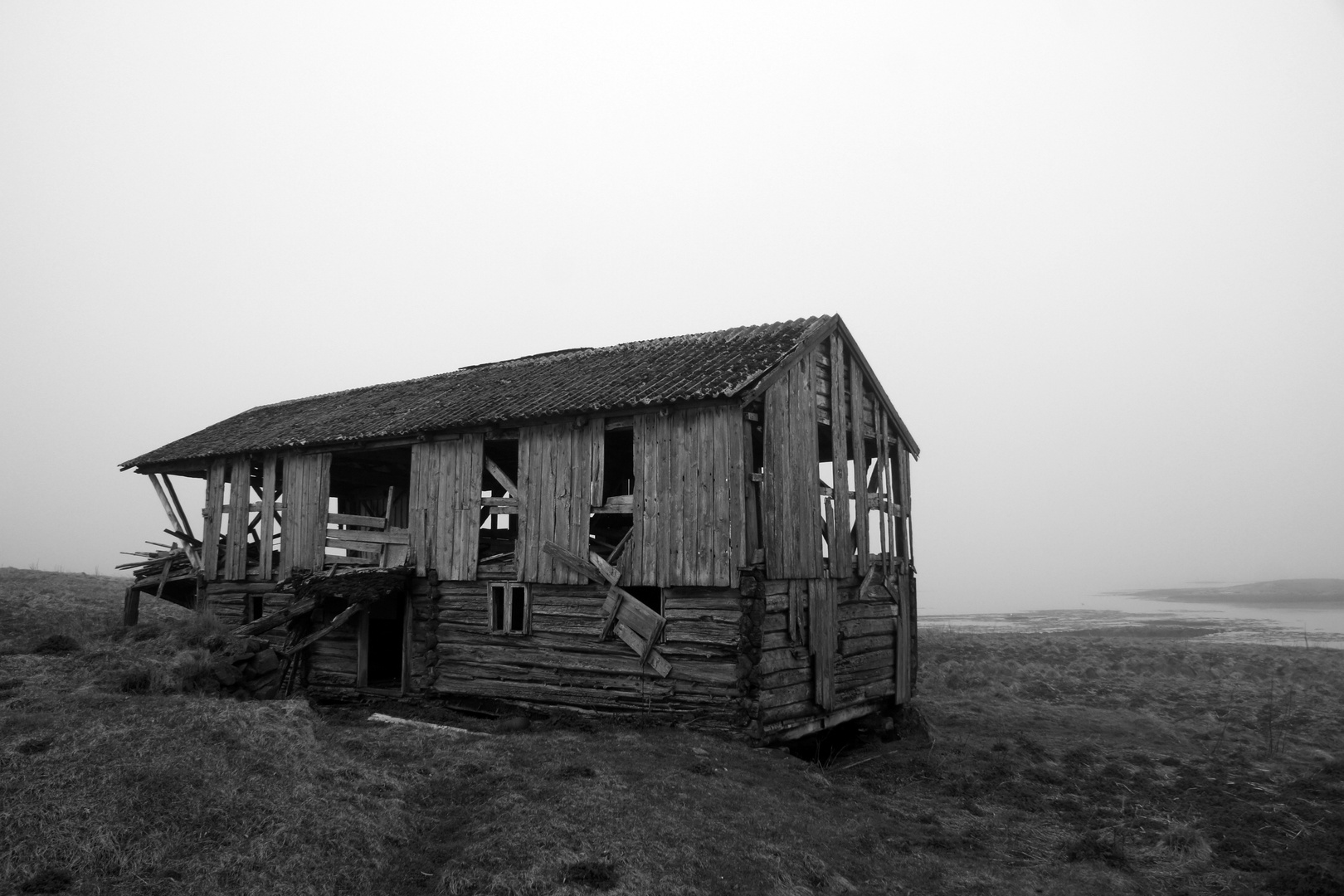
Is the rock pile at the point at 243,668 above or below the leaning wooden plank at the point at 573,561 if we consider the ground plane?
below

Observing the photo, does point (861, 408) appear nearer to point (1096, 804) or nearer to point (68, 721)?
point (1096, 804)

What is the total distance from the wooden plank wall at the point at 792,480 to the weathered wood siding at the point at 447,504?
642 centimetres

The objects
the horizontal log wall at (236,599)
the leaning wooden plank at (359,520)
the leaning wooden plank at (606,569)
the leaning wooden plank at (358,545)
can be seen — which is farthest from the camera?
the horizontal log wall at (236,599)

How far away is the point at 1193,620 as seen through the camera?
173 feet

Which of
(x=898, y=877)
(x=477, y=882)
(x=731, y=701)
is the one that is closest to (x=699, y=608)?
(x=731, y=701)

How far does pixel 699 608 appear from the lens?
1441 centimetres

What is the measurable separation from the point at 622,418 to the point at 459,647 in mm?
6221

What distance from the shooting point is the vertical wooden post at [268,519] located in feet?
68.7

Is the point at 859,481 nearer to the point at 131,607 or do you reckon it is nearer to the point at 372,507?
the point at 372,507

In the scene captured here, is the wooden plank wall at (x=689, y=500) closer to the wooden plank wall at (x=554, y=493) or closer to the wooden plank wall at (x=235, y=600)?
the wooden plank wall at (x=554, y=493)

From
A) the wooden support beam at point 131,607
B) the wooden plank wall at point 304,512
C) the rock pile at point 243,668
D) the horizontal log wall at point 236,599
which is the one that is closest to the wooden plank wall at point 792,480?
the rock pile at point 243,668

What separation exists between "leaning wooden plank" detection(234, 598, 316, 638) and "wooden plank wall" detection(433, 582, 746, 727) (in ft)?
8.90

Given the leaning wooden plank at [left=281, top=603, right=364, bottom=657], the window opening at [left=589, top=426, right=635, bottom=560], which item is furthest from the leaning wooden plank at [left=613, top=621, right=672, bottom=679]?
the leaning wooden plank at [left=281, top=603, right=364, bottom=657]

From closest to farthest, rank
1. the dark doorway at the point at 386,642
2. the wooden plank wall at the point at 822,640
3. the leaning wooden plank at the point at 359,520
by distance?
the wooden plank wall at the point at 822,640
the leaning wooden plank at the point at 359,520
the dark doorway at the point at 386,642
